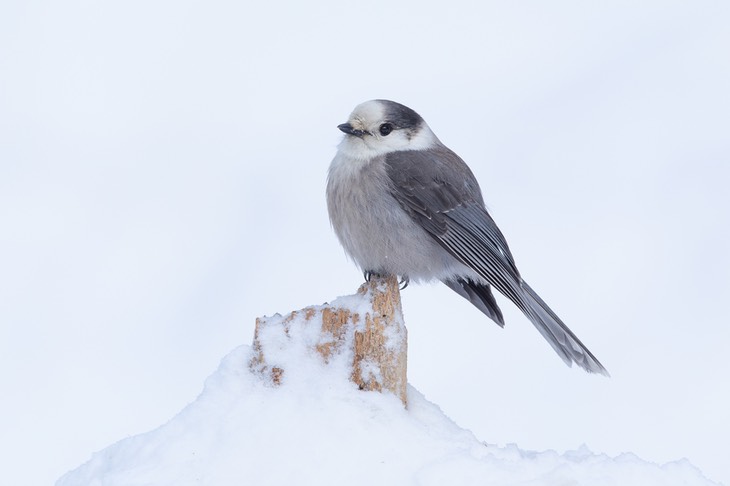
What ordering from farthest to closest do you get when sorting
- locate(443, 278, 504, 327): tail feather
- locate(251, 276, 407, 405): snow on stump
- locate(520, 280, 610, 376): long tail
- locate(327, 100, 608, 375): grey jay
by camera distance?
locate(443, 278, 504, 327): tail feather, locate(327, 100, 608, 375): grey jay, locate(520, 280, 610, 376): long tail, locate(251, 276, 407, 405): snow on stump

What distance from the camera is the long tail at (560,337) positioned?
5.43 metres

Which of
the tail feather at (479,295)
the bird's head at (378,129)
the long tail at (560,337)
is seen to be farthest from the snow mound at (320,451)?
the bird's head at (378,129)

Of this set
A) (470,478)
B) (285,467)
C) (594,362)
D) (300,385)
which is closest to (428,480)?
(470,478)

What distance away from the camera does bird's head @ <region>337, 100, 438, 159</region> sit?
5.75 metres

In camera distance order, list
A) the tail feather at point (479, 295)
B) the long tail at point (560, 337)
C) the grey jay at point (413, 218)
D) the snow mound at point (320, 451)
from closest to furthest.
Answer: the snow mound at point (320, 451) < the long tail at point (560, 337) < the grey jay at point (413, 218) < the tail feather at point (479, 295)

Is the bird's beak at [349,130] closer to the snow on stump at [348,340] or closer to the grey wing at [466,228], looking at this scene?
the grey wing at [466,228]

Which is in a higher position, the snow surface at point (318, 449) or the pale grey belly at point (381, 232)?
the pale grey belly at point (381, 232)

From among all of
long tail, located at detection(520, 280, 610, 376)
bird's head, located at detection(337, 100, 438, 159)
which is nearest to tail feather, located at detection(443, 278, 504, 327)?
long tail, located at detection(520, 280, 610, 376)

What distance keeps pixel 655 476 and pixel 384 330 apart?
1.35m

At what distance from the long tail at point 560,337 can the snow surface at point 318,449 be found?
3.65 ft

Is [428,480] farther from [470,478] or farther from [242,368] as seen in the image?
[242,368]

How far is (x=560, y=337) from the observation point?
5461 mm

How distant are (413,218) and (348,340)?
51.0 inches

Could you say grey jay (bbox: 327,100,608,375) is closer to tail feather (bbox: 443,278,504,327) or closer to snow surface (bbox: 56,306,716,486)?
tail feather (bbox: 443,278,504,327)
